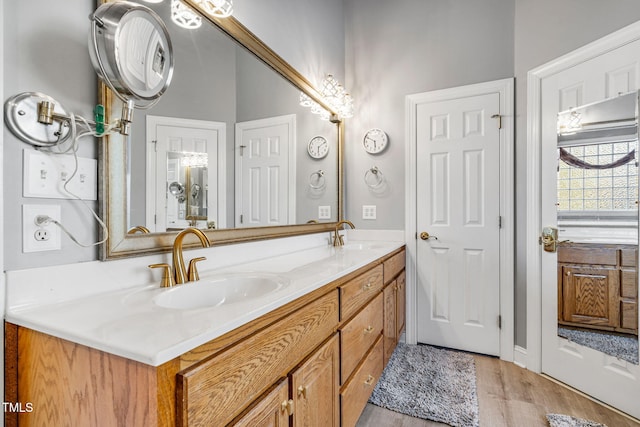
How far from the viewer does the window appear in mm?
1677

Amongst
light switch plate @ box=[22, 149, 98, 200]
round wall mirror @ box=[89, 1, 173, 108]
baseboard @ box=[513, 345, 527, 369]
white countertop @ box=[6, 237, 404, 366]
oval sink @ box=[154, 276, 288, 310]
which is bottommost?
baseboard @ box=[513, 345, 527, 369]

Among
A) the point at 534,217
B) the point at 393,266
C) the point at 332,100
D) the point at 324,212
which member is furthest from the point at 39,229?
the point at 534,217

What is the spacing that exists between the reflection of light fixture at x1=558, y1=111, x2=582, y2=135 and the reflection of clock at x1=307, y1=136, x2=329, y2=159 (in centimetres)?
150

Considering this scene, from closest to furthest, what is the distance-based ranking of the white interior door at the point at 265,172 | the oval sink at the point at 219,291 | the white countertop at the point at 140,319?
the white countertop at the point at 140,319 < the oval sink at the point at 219,291 < the white interior door at the point at 265,172

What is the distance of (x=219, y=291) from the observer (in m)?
1.15

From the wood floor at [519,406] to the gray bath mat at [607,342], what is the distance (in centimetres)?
30

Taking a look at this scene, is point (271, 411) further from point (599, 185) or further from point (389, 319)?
point (599, 185)

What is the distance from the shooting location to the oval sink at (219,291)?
1027mm

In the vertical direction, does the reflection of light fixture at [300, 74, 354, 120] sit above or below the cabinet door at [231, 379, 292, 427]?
above

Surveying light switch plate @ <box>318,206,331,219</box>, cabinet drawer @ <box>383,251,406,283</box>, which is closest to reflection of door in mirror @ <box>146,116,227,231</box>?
light switch plate @ <box>318,206,331,219</box>

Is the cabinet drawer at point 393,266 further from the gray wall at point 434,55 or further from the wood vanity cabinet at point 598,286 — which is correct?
the wood vanity cabinet at point 598,286

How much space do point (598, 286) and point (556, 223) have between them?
1.33ft

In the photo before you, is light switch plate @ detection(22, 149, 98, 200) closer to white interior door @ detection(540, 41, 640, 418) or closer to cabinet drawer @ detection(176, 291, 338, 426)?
cabinet drawer @ detection(176, 291, 338, 426)

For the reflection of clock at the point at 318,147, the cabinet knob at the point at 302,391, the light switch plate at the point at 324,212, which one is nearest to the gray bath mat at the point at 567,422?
the cabinet knob at the point at 302,391
